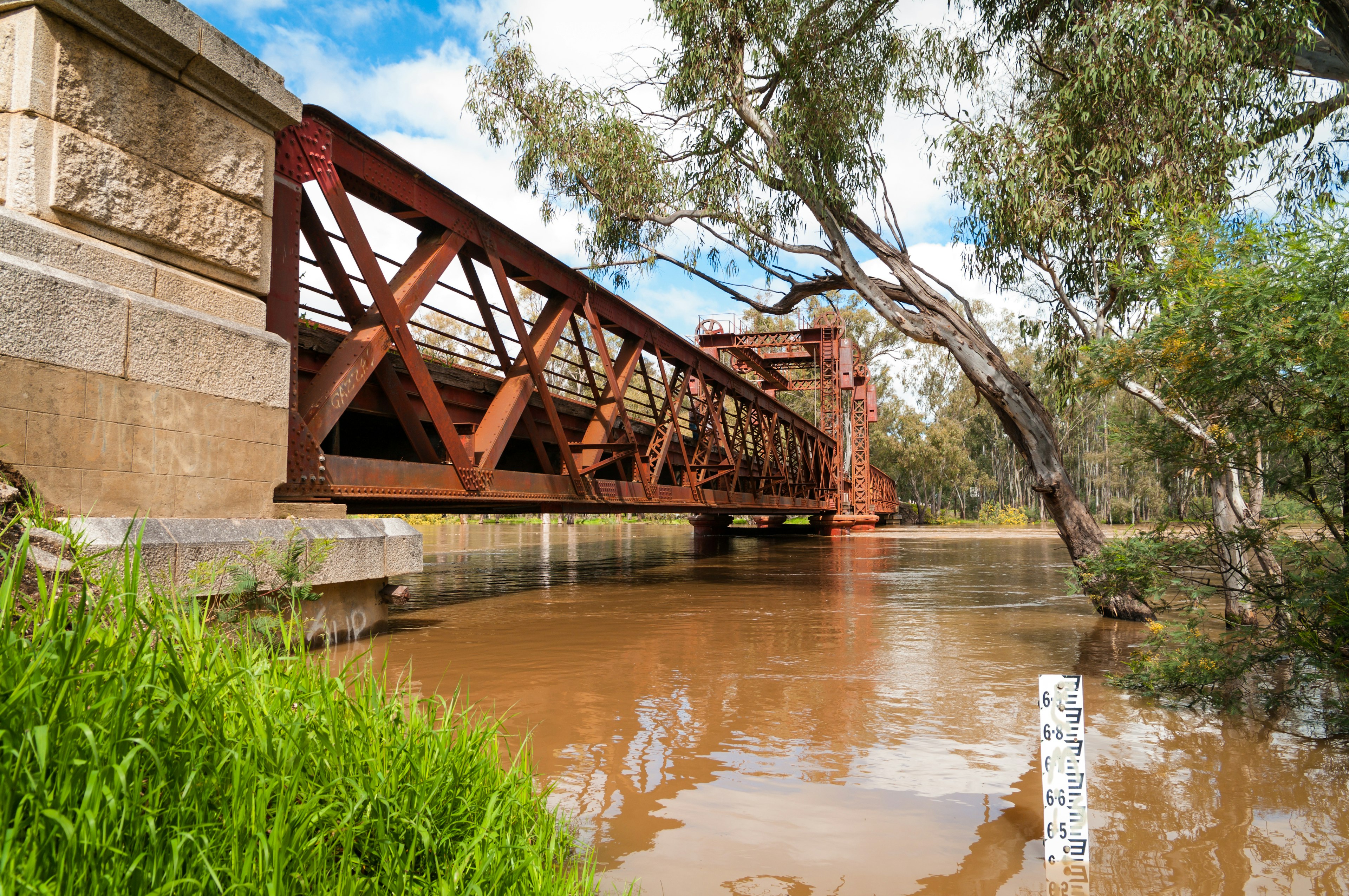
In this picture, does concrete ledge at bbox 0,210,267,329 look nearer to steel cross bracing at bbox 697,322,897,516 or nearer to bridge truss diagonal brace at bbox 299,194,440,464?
bridge truss diagonal brace at bbox 299,194,440,464

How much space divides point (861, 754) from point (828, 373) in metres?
28.3

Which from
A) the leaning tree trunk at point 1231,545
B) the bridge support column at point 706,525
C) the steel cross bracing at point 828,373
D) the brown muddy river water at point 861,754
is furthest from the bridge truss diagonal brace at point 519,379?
the steel cross bracing at point 828,373

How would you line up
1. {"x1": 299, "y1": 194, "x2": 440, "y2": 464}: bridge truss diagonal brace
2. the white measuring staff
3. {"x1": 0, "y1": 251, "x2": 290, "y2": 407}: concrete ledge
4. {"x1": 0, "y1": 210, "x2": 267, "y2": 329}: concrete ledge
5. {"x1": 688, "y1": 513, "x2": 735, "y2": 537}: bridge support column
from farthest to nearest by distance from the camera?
{"x1": 688, "y1": 513, "x2": 735, "y2": 537}: bridge support column < {"x1": 299, "y1": 194, "x2": 440, "y2": 464}: bridge truss diagonal brace < {"x1": 0, "y1": 210, "x2": 267, "y2": 329}: concrete ledge < {"x1": 0, "y1": 251, "x2": 290, "y2": 407}: concrete ledge < the white measuring staff

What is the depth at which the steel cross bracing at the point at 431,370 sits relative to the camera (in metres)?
5.68

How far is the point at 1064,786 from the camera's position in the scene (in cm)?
255

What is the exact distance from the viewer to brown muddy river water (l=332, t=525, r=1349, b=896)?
2.60 metres

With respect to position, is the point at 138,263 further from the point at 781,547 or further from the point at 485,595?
the point at 781,547

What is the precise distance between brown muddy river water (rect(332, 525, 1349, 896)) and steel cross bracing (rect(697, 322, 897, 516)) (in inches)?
892

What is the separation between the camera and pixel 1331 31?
841 cm

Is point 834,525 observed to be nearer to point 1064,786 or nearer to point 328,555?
point 328,555

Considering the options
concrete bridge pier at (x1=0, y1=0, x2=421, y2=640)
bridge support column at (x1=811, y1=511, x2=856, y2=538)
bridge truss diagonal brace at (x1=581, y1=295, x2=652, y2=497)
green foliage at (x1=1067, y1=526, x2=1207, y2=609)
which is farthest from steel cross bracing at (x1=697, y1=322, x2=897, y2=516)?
concrete bridge pier at (x1=0, y1=0, x2=421, y2=640)

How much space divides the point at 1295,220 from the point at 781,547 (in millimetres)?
21044

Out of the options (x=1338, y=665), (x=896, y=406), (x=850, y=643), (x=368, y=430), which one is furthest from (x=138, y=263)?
(x=896, y=406)

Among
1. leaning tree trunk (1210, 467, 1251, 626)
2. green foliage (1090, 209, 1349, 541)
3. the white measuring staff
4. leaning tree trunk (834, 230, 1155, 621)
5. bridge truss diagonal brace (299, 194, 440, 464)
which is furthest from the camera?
leaning tree trunk (834, 230, 1155, 621)
